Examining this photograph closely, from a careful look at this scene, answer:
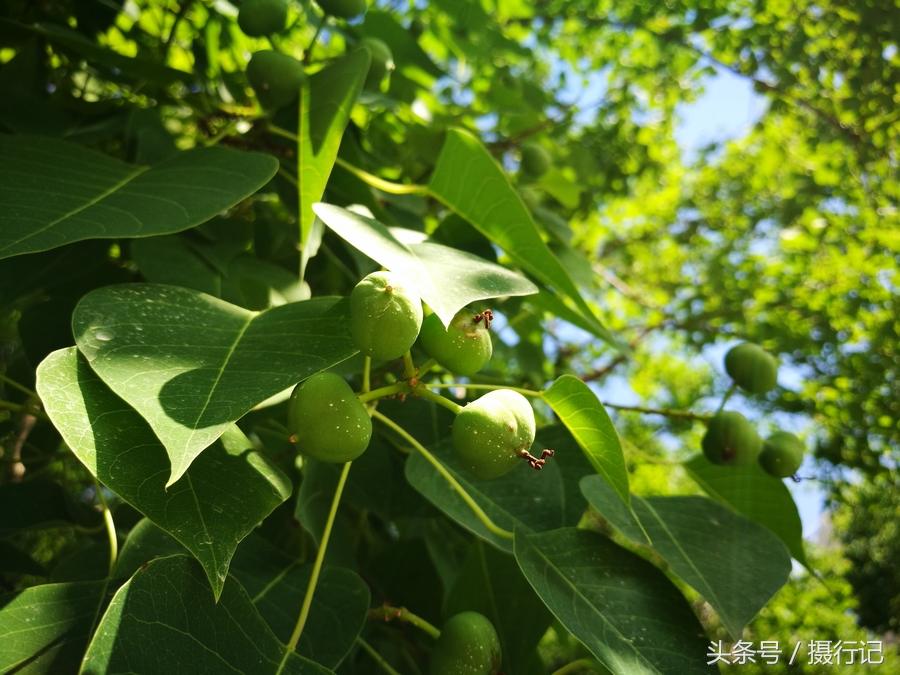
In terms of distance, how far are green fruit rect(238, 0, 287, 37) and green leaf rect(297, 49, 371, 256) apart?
169mm

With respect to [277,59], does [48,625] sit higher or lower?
lower

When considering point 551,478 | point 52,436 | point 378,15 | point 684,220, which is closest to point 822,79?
point 684,220

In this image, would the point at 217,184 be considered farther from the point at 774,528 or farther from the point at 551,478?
the point at 774,528

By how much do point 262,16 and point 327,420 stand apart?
801 millimetres

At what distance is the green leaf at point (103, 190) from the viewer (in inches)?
28.4

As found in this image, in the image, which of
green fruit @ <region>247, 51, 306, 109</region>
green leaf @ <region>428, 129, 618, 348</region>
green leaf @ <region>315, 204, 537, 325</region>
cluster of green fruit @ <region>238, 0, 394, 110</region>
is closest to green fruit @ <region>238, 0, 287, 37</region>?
cluster of green fruit @ <region>238, 0, 394, 110</region>

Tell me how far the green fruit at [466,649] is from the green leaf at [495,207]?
47 centimetres

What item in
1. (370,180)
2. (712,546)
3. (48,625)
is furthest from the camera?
(370,180)

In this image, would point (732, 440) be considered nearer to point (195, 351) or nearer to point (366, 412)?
point (366, 412)

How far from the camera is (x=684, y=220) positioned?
355 centimetres

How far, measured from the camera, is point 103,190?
0.85 meters

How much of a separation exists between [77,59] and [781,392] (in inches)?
96.2

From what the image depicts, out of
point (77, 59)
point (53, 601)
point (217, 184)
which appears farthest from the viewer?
point (77, 59)

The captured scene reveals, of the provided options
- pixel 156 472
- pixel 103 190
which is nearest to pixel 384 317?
pixel 156 472
